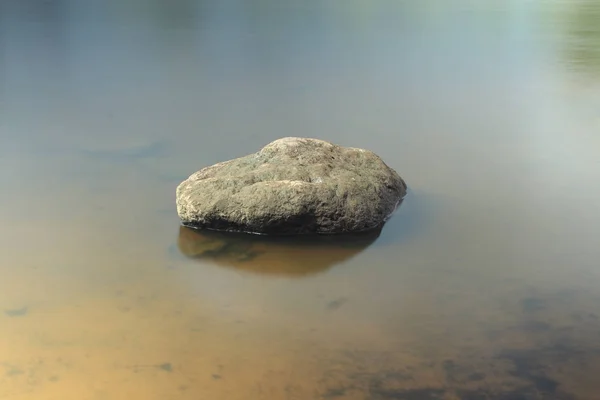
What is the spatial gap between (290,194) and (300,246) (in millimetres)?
263

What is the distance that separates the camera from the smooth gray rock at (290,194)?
12.6 feet

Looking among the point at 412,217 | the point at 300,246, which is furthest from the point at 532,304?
the point at 300,246

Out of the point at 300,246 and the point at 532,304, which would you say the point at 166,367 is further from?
the point at 532,304

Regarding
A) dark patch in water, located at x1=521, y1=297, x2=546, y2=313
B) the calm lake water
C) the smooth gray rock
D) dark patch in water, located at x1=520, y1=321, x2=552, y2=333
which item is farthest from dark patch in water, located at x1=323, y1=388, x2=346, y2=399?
the smooth gray rock

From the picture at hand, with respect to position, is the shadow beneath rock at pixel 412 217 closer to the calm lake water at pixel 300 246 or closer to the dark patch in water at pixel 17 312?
the calm lake water at pixel 300 246

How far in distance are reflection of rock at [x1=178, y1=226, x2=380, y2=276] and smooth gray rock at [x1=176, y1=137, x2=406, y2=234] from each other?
5cm

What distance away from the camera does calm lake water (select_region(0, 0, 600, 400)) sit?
2834 mm

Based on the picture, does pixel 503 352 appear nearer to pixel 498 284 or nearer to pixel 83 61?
pixel 498 284

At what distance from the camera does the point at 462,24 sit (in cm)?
1195

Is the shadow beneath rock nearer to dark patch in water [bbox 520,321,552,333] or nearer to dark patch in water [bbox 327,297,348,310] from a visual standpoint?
dark patch in water [bbox 327,297,348,310]

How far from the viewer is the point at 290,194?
3.83m

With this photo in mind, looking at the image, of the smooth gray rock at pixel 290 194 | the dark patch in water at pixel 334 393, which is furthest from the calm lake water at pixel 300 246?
the smooth gray rock at pixel 290 194

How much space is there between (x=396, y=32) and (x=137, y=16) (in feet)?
14.1

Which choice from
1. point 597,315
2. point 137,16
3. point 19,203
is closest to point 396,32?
point 137,16
